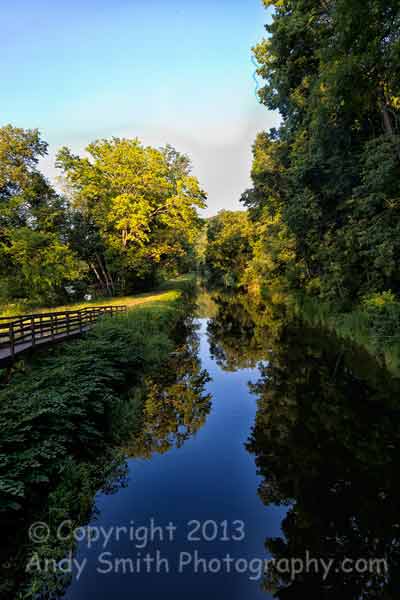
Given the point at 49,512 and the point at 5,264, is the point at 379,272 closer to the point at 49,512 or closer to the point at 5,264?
the point at 49,512

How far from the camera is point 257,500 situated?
657cm

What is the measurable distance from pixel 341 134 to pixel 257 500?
→ 17.2 metres

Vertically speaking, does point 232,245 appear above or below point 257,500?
above

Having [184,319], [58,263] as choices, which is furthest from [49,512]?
[58,263]

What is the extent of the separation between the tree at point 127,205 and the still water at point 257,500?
27212 mm

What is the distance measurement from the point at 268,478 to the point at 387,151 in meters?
13.3

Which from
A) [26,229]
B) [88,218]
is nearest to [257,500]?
[26,229]

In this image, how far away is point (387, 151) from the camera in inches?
487

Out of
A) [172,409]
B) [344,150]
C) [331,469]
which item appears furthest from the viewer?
[344,150]

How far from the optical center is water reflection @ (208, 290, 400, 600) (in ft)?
15.5

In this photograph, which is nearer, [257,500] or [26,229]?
[257,500]

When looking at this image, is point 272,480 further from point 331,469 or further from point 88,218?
point 88,218

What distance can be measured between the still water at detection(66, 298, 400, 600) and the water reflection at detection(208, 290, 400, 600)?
0.03 m

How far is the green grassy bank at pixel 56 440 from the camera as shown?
4910 millimetres
